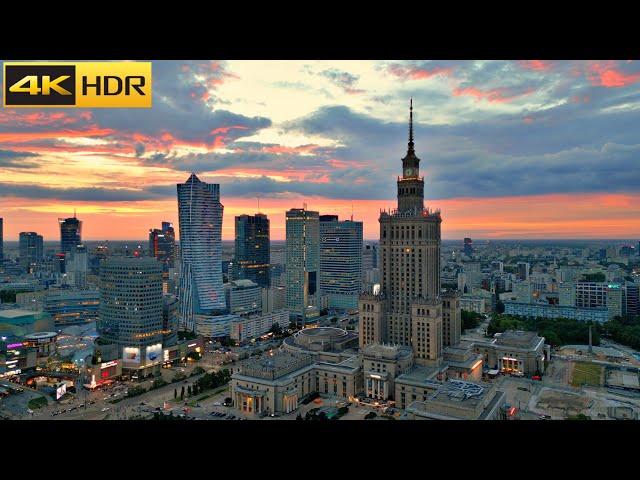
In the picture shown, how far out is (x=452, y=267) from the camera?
31.0 metres

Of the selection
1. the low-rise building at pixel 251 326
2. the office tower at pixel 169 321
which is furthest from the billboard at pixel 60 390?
the low-rise building at pixel 251 326

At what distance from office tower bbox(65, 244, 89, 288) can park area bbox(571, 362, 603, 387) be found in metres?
24.2

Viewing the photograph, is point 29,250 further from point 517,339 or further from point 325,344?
point 517,339

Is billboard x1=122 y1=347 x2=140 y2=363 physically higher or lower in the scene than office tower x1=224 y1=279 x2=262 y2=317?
lower

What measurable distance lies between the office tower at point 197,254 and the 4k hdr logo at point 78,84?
1637 cm

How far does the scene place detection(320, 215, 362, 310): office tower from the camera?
24656mm

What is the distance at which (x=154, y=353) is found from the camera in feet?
44.0

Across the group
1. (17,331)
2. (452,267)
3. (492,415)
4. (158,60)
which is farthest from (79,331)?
(452,267)

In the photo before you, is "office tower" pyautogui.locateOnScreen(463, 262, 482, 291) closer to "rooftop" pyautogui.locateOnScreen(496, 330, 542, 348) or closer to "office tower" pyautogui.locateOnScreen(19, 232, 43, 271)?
"rooftop" pyautogui.locateOnScreen(496, 330, 542, 348)

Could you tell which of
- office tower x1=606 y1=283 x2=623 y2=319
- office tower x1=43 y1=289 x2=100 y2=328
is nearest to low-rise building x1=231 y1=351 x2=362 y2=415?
office tower x1=43 y1=289 x2=100 y2=328

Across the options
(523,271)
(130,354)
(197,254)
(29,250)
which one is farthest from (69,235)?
(523,271)

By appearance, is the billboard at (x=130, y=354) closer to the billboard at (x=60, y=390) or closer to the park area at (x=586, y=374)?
the billboard at (x=60, y=390)

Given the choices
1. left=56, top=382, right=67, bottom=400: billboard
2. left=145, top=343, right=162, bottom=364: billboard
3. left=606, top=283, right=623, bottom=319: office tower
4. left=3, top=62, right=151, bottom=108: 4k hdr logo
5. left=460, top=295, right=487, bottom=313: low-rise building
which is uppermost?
left=3, top=62, right=151, bottom=108: 4k hdr logo
